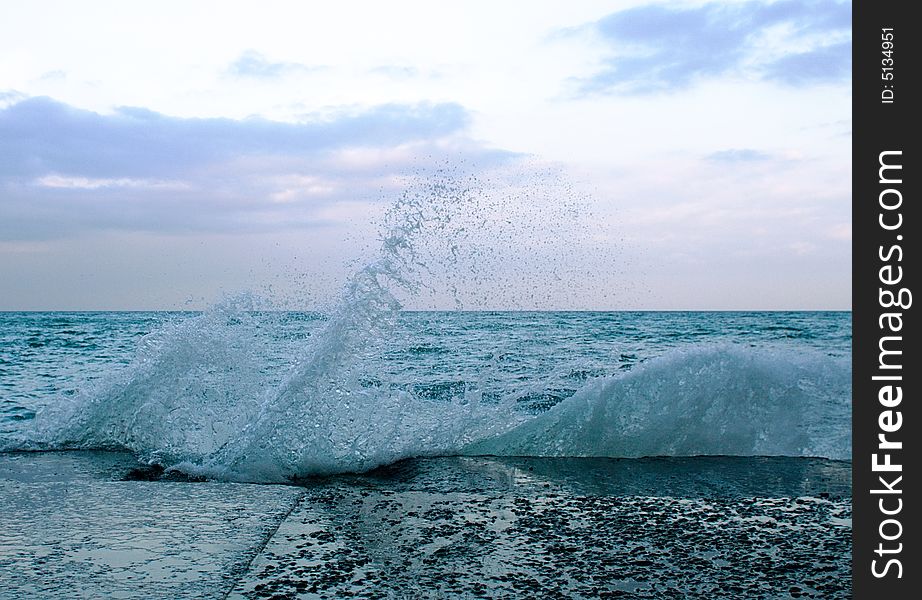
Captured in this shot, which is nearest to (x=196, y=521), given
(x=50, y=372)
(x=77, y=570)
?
(x=77, y=570)

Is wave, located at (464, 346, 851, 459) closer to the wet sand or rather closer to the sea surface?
the sea surface

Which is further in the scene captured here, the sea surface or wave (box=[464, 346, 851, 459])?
wave (box=[464, 346, 851, 459])

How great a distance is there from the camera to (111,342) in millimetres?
24359

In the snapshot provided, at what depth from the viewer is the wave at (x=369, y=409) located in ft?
17.4

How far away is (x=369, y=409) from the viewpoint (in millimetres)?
5758

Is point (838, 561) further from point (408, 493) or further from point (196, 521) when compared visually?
point (196, 521)

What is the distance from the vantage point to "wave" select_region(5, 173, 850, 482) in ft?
17.4

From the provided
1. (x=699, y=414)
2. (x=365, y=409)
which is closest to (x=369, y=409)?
(x=365, y=409)
